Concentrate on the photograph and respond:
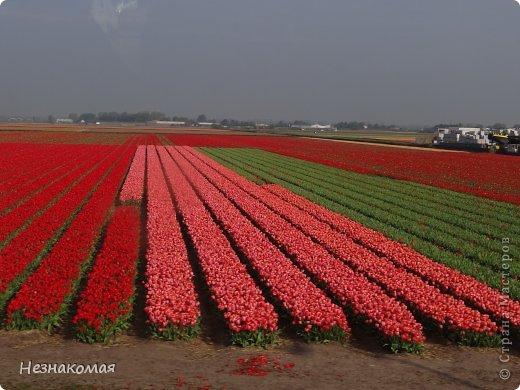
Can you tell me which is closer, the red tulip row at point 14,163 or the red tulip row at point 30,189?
the red tulip row at point 30,189

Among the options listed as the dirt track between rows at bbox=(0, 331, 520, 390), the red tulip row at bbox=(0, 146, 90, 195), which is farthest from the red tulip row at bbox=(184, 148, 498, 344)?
the red tulip row at bbox=(0, 146, 90, 195)

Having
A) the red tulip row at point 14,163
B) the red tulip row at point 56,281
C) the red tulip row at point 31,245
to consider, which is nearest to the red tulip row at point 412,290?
the red tulip row at point 56,281

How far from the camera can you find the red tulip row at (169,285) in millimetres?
8969

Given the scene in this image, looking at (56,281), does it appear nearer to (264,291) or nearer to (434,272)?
(264,291)

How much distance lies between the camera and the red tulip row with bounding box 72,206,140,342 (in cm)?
875

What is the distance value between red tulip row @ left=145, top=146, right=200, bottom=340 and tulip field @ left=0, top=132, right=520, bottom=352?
33 millimetres

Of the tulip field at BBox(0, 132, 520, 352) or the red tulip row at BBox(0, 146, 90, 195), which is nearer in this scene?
the tulip field at BBox(0, 132, 520, 352)

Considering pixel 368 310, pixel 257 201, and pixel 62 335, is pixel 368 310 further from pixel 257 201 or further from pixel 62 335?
pixel 257 201

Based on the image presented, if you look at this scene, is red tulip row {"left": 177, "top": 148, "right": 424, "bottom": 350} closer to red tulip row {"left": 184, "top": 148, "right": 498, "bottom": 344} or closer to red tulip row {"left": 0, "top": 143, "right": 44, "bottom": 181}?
red tulip row {"left": 184, "top": 148, "right": 498, "bottom": 344}

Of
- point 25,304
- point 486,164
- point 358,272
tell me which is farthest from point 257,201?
point 486,164

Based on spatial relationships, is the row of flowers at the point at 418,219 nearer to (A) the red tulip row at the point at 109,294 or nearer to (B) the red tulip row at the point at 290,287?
(B) the red tulip row at the point at 290,287

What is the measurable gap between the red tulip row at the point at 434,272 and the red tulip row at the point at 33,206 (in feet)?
32.8

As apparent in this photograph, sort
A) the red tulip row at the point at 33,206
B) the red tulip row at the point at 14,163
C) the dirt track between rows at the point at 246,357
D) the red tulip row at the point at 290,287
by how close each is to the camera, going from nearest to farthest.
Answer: the dirt track between rows at the point at 246,357 < the red tulip row at the point at 290,287 < the red tulip row at the point at 33,206 < the red tulip row at the point at 14,163

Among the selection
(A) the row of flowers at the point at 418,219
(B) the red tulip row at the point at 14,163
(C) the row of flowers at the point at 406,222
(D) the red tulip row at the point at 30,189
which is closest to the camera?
(C) the row of flowers at the point at 406,222
